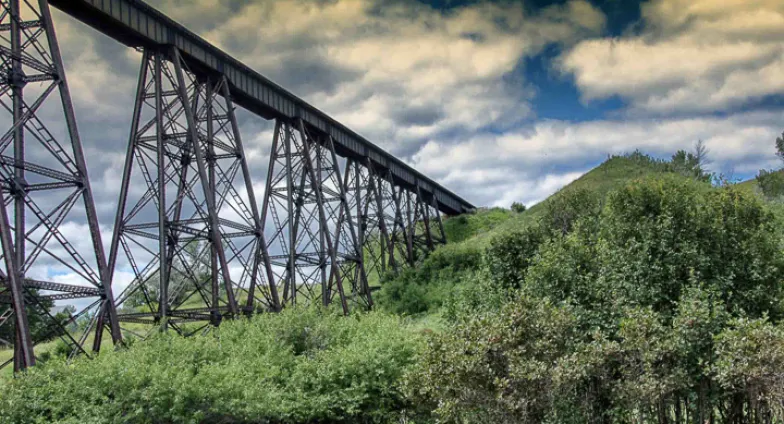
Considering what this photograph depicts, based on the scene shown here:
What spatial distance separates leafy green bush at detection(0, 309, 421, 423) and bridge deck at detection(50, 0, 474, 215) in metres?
9.45

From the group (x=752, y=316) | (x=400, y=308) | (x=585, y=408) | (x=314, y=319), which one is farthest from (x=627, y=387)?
(x=400, y=308)

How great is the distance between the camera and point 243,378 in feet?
52.9

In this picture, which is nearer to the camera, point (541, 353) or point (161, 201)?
point (541, 353)

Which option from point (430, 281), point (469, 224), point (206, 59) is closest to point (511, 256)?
point (206, 59)

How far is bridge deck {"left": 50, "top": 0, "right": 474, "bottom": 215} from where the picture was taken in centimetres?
1934

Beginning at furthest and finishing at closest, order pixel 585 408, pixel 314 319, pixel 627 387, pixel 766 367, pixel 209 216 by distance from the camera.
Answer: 1. pixel 209 216
2. pixel 314 319
3. pixel 585 408
4. pixel 627 387
5. pixel 766 367

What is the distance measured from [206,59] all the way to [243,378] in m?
12.7

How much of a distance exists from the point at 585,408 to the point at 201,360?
9777mm

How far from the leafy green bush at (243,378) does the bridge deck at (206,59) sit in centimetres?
945

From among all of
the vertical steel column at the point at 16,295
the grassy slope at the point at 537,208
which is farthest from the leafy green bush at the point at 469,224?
the vertical steel column at the point at 16,295

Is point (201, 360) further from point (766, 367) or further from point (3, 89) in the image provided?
point (766, 367)

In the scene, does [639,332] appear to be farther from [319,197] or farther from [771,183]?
[771,183]

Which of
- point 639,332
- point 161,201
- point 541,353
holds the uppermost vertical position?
point 161,201

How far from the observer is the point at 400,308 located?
38.3 m
